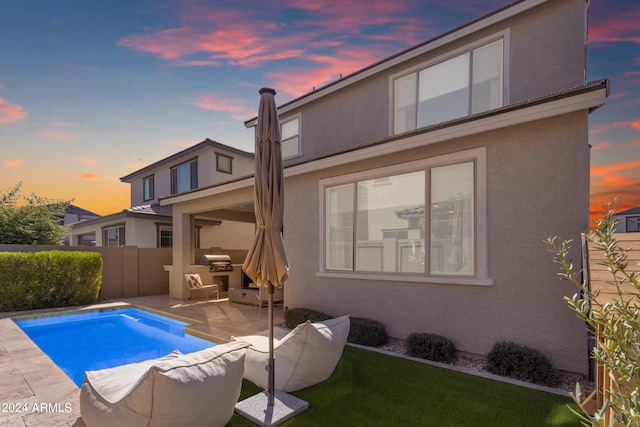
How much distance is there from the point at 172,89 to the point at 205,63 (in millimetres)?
1772

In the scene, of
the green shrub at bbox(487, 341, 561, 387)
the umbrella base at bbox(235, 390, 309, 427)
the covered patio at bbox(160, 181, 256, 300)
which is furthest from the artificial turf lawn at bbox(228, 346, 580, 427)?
the covered patio at bbox(160, 181, 256, 300)

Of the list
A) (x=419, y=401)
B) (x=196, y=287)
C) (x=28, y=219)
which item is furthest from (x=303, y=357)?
(x=28, y=219)

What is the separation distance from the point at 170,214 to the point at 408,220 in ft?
49.1

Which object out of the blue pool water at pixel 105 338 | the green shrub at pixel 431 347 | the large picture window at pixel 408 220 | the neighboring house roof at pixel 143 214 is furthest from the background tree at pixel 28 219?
the green shrub at pixel 431 347

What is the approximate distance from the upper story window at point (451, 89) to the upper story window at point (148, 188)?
62.2 ft

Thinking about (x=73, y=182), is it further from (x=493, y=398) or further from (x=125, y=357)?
(x=493, y=398)

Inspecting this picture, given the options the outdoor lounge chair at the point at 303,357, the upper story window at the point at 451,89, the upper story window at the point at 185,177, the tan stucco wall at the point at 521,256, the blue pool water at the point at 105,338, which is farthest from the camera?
the upper story window at the point at 185,177

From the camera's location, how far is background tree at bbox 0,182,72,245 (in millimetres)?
14361

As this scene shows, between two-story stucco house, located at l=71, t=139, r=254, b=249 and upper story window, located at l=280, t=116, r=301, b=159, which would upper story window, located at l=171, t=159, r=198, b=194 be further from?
upper story window, located at l=280, t=116, r=301, b=159

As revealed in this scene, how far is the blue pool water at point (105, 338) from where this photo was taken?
23.3 ft

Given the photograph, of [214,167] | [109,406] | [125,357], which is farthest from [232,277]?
[109,406]

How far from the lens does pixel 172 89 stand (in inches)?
452

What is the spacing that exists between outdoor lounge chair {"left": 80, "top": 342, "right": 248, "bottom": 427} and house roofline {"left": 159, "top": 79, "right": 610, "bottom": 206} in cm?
510

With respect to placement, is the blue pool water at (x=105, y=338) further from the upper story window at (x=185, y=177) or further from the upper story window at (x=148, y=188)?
the upper story window at (x=148, y=188)
